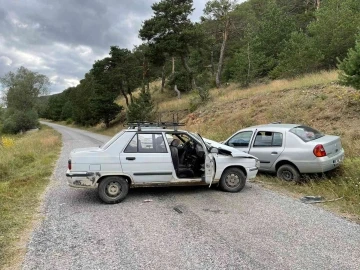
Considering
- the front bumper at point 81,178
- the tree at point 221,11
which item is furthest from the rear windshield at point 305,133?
the tree at point 221,11

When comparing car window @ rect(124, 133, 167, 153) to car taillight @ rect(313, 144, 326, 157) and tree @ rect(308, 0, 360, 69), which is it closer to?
car taillight @ rect(313, 144, 326, 157)

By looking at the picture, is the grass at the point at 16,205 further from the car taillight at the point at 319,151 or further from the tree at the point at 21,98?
the tree at the point at 21,98

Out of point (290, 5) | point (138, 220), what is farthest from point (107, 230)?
point (290, 5)

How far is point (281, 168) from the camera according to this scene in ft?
26.8

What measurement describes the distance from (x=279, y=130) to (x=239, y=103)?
13.3 m

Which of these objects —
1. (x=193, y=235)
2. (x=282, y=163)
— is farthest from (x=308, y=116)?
(x=193, y=235)

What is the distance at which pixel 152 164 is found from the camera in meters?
6.57

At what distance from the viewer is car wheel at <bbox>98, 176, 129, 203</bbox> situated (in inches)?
253

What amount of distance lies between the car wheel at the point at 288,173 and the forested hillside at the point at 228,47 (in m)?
7.34

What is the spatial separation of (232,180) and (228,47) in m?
35.0

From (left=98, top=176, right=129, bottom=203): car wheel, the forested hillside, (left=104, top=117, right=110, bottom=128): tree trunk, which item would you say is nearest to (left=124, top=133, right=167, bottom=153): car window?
(left=98, top=176, right=129, bottom=203): car wheel

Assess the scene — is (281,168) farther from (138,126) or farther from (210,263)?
(210,263)

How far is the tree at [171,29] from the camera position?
26719 mm

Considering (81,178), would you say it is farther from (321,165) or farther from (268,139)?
(321,165)
